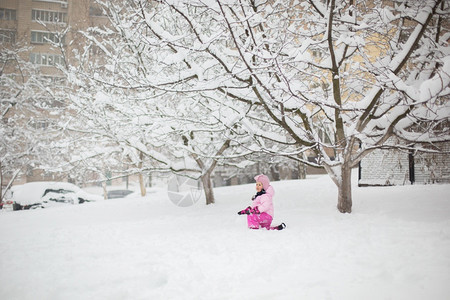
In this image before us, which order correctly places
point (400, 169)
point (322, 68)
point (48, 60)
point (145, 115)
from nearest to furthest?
point (322, 68)
point (145, 115)
point (48, 60)
point (400, 169)

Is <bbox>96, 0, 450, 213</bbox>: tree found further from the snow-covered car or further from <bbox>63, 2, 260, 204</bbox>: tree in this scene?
the snow-covered car

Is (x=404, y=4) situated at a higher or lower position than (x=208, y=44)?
higher

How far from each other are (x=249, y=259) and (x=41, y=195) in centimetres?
1477

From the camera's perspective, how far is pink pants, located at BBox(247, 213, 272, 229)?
5.02m

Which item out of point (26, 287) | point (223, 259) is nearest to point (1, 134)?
point (26, 287)

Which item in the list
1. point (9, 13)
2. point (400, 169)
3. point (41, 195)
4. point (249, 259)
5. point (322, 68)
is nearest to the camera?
point (249, 259)

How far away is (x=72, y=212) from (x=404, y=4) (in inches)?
423

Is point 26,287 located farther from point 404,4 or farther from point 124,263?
point 404,4

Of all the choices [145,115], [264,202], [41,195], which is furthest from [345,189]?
[41,195]

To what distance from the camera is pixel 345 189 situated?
5.54 m

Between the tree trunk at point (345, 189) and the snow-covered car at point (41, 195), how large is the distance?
14.3 metres

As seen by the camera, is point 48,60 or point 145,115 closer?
point 145,115

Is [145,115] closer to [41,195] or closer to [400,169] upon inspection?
[400,169]

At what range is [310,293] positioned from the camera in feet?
8.03
